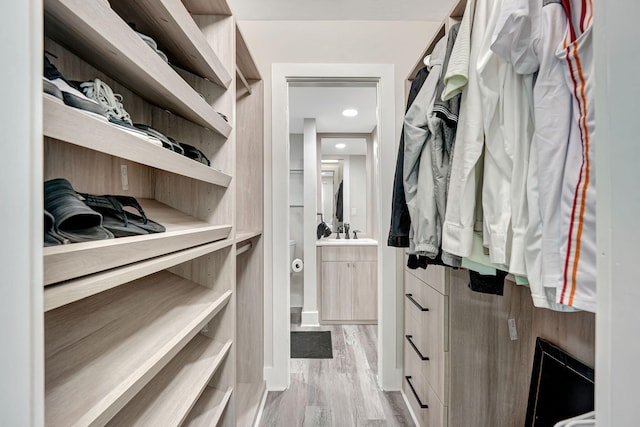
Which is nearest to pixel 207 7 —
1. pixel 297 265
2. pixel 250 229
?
pixel 250 229

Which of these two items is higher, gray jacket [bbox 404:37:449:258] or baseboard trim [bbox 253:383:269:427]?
gray jacket [bbox 404:37:449:258]

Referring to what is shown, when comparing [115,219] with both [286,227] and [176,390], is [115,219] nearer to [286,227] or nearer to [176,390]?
[176,390]

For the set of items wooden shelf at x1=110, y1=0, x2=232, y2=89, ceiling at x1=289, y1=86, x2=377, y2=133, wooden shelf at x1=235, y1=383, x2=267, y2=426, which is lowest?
wooden shelf at x1=235, y1=383, x2=267, y2=426

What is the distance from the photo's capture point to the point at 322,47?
207cm

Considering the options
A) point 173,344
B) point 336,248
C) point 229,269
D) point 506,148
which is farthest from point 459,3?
point 336,248

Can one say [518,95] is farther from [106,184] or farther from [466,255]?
[106,184]

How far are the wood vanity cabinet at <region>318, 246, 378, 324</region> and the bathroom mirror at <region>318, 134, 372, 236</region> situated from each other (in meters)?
0.78

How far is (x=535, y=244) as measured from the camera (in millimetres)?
686

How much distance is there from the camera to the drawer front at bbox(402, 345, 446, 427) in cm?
141

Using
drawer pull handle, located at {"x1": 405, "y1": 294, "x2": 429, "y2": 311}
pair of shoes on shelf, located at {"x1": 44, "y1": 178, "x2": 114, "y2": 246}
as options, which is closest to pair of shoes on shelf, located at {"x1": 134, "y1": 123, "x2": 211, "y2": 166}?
pair of shoes on shelf, located at {"x1": 44, "y1": 178, "x2": 114, "y2": 246}

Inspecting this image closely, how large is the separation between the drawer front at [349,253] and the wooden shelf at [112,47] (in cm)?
226

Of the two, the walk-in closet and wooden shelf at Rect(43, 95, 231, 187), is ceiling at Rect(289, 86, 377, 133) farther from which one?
wooden shelf at Rect(43, 95, 231, 187)

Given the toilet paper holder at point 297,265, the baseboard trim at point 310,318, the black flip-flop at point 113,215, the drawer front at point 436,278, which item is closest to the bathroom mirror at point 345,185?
the toilet paper holder at point 297,265
